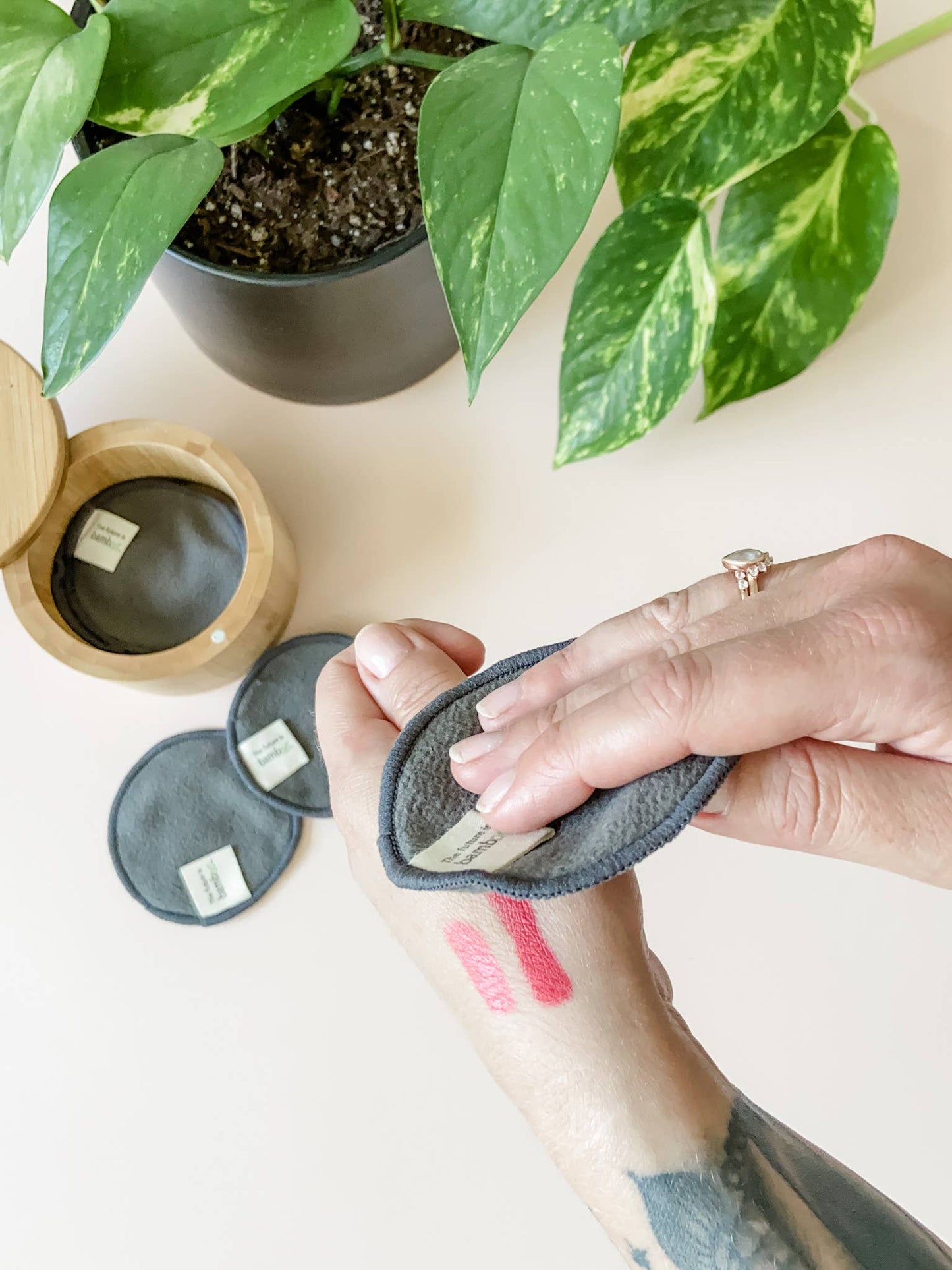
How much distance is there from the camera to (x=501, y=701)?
0.46 m

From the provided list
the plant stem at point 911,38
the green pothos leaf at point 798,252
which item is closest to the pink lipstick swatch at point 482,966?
the green pothos leaf at point 798,252

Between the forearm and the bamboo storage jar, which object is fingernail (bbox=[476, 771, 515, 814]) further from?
the bamboo storage jar

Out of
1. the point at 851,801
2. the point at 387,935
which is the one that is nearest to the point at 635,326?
the point at 851,801

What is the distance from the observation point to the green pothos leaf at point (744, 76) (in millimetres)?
549

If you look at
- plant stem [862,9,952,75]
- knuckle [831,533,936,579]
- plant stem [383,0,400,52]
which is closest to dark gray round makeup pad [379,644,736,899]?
knuckle [831,533,936,579]

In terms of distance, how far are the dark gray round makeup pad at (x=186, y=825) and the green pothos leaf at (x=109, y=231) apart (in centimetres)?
39

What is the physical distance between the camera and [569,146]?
0.42 meters

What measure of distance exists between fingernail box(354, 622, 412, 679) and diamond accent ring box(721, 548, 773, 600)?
180 millimetres

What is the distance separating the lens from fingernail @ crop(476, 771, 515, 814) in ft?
1.37

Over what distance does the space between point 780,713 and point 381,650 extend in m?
0.24

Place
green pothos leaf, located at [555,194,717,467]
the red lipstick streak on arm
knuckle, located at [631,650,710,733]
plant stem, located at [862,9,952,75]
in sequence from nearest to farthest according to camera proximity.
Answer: knuckle, located at [631,650,710,733], the red lipstick streak on arm, green pothos leaf, located at [555,194,717,467], plant stem, located at [862,9,952,75]

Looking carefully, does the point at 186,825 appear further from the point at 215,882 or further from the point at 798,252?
the point at 798,252

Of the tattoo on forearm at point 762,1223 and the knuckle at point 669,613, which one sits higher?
the knuckle at point 669,613

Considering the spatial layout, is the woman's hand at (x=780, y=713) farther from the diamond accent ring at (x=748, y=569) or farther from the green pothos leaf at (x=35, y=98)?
the green pothos leaf at (x=35, y=98)
